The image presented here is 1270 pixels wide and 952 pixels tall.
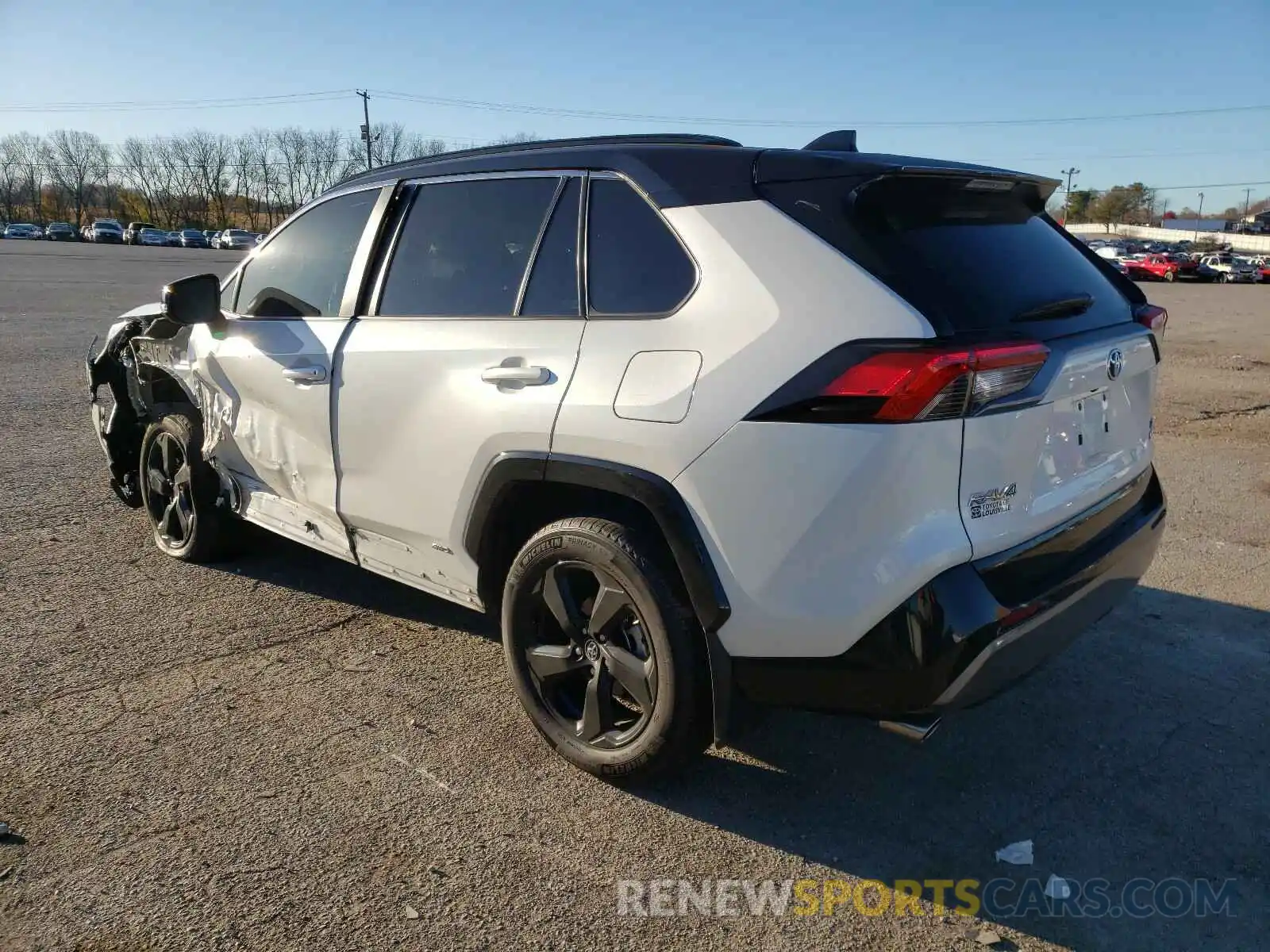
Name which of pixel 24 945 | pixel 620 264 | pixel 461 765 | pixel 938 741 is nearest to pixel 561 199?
pixel 620 264

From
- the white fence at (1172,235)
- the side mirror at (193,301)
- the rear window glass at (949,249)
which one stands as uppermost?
the white fence at (1172,235)

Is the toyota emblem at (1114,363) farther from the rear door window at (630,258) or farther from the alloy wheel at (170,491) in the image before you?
the alloy wheel at (170,491)

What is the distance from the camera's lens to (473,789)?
297 centimetres

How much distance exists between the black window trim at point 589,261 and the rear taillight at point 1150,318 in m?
1.54

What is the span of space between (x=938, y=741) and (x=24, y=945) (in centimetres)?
270

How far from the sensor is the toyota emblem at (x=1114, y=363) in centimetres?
277

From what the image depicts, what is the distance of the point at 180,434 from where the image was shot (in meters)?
4.68

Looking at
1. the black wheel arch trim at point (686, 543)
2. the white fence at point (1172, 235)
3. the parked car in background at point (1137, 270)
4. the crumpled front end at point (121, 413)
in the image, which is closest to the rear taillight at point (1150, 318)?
the black wheel arch trim at point (686, 543)

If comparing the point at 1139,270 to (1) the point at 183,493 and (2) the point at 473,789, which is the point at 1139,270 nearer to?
(1) the point at 183,493

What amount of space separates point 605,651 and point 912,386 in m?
1.23

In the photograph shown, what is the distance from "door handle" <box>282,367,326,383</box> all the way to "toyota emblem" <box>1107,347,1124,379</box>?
8.90 ft

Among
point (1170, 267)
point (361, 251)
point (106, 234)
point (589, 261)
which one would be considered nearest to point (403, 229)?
point (361, 251)

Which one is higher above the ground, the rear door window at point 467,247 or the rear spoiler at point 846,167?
the rear spoiler at point 846,167

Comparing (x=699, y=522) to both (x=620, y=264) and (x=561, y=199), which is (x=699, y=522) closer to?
(x=620, y=264)
